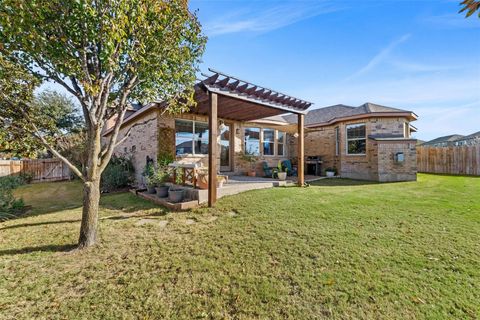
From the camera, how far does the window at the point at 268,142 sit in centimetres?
1431

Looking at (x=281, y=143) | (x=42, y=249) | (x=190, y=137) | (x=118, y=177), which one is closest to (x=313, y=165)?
(x=281, y=143)

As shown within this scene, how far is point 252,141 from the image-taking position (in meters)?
13.7

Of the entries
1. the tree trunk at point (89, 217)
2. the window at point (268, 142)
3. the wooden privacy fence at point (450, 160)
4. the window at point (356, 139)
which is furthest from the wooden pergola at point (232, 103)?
the wooden privacy fence at point (450, 160)

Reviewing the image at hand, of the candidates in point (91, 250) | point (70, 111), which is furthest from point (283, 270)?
point (70, 111)

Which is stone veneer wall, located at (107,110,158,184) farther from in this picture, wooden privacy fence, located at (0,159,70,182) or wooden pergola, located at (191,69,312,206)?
wooden privacy fence, located at (0,159,70,182)

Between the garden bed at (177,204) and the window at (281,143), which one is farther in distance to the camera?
the window at (281,143)

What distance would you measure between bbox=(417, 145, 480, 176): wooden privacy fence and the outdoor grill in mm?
9578

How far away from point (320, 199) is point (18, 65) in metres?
8.43

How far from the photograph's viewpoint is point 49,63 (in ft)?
13.5

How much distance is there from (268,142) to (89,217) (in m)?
11.6

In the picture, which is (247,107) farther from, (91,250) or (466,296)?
(466,296)

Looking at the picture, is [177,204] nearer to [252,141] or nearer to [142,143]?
[142,143]

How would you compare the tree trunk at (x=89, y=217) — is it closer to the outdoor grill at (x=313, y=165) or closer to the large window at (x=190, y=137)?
the large window at (x=190, y=137)

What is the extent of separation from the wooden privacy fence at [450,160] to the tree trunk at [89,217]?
2180 centimetres
